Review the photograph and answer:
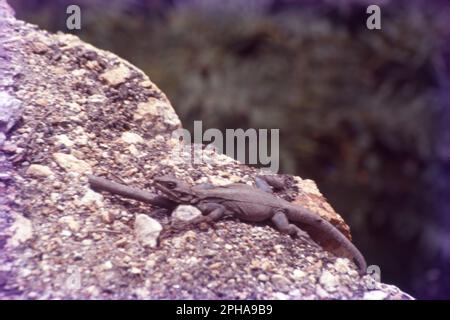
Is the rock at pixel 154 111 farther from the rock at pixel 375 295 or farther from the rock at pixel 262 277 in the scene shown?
the rock at pixel 375 295

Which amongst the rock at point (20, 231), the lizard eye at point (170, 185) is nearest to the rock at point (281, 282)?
the lizard eye at point (170, 185)

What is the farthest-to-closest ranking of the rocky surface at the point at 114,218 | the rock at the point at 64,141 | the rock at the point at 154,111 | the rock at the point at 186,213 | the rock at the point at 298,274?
the rock at the point at 154,111
the rock at the point at 64,141
the rock at the point at 186,213
the rock at the point at 298,274
the rocky surface at the point at 114,218

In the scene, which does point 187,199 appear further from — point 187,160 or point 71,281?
point 71,281

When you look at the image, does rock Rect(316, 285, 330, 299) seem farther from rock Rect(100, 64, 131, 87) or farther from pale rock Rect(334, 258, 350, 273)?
rock Rect(100, 64, 131, 87)

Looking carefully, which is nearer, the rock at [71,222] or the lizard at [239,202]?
the rock at [71,222]

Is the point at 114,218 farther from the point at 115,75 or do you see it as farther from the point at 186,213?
the point at 115,75

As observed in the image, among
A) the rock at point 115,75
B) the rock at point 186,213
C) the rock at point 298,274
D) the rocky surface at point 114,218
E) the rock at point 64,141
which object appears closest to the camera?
the rocky surface at point 114,218
